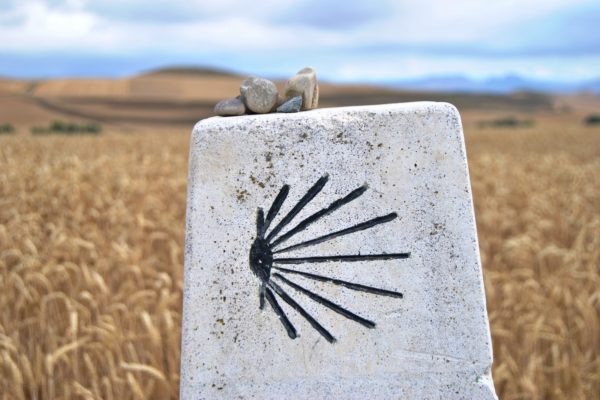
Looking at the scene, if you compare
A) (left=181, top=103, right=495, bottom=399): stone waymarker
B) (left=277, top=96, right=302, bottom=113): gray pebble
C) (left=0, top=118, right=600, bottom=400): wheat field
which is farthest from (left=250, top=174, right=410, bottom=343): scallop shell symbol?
(left=0, top=118, right=600, bottom=400): wheat field

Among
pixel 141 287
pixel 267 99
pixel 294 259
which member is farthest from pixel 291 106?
pixel 141 287

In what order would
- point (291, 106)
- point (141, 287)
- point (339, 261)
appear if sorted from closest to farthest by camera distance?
point (339, 261) → point (291, 106) → point (141, 287)

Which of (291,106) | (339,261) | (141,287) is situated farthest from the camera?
(141,287)

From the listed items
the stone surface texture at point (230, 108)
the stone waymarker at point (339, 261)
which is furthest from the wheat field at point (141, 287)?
the stone surface texture at point (230, 108)

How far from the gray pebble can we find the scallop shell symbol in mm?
206

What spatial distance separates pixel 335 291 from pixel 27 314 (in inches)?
85.9

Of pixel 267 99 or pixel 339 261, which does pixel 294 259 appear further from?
pixel 267 99

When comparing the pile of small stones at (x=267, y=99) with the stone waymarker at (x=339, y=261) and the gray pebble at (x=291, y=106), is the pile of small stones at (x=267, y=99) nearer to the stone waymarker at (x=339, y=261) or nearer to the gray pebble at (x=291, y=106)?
the gray pebble at (x=291, y=106)

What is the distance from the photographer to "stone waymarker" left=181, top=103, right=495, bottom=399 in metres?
1.28

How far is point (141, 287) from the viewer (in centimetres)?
312

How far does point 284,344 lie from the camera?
1.29 m

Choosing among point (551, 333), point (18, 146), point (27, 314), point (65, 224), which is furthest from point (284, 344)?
point (18, 146)

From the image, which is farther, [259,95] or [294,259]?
[259,95]

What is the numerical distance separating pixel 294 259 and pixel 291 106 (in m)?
0.37
